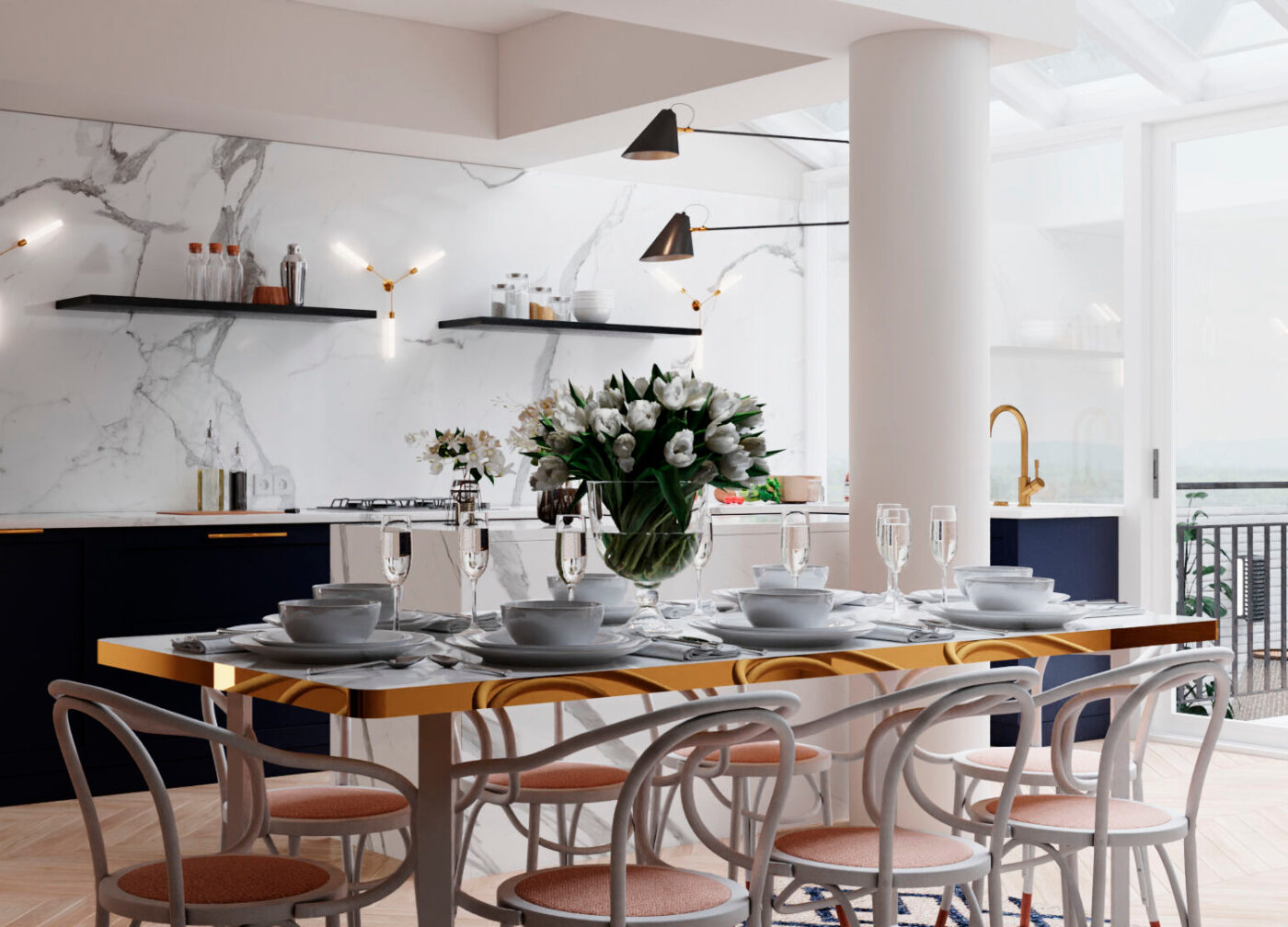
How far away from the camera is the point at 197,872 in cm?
212

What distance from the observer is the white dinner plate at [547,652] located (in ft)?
6.69

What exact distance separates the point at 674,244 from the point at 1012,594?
2608mm

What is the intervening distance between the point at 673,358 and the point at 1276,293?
266 centimetres

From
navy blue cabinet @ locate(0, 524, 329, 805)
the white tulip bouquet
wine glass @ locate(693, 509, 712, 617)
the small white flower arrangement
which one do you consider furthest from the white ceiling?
wine glass @ locate(693, 509, 712, 617)

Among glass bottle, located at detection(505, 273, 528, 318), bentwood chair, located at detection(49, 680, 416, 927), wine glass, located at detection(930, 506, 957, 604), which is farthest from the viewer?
glass bottle, located at detection(505, 273, 528, 318)

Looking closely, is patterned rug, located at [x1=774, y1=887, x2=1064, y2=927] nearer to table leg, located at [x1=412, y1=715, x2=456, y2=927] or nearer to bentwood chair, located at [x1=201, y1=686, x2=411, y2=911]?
bentwood chair, located at [x1=201, y1=686, x2=411, y2=911]

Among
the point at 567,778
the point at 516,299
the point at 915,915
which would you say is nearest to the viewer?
the point at 567,778

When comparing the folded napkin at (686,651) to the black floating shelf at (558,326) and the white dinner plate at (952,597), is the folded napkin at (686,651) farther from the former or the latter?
the black floating shelf at (558,326)

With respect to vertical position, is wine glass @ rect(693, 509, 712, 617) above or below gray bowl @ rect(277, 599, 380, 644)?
above

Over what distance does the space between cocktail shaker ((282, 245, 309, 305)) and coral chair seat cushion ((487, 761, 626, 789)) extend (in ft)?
10.6

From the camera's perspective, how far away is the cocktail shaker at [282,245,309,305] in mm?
5703

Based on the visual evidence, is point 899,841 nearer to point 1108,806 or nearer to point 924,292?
point 1108,806

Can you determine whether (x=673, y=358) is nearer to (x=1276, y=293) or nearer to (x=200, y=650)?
(x=1276, y=293)

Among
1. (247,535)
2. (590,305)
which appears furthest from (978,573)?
(590,305)
